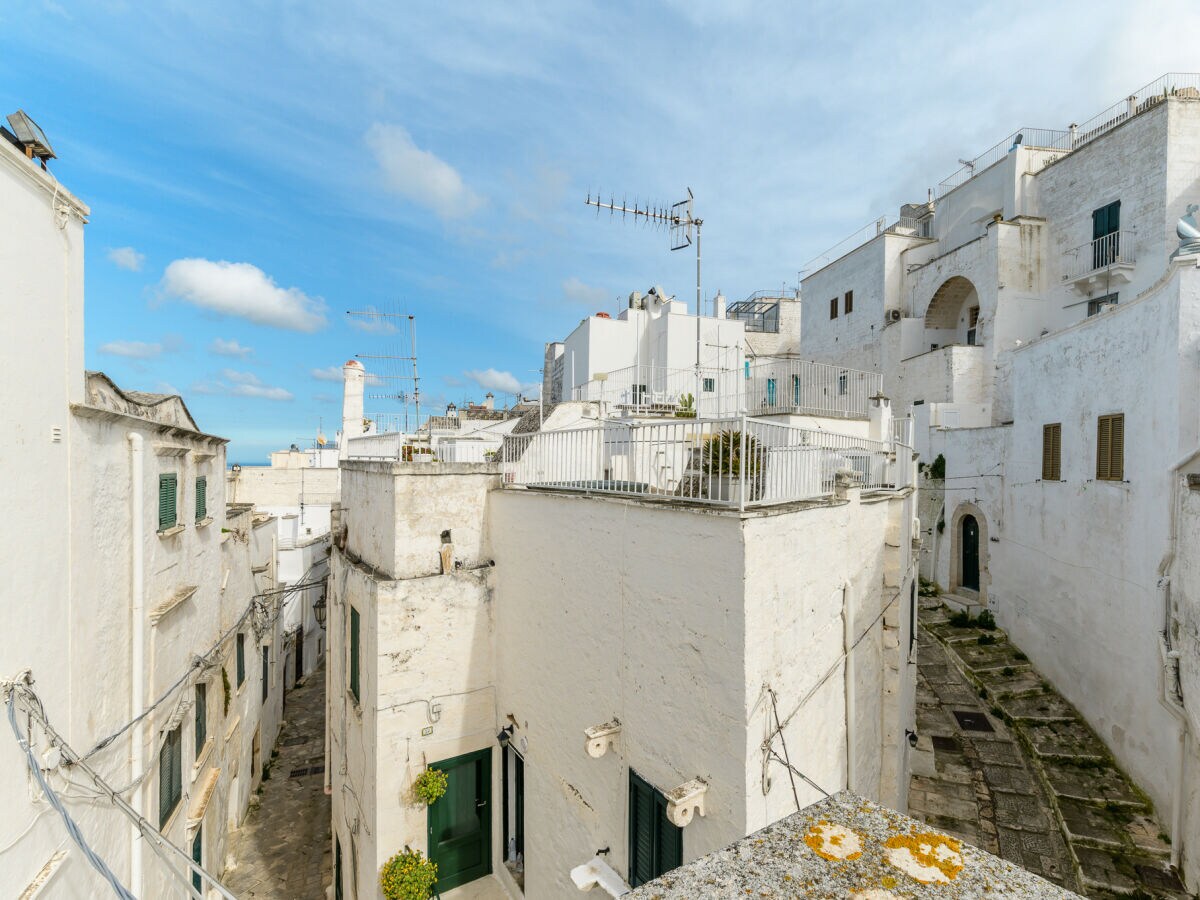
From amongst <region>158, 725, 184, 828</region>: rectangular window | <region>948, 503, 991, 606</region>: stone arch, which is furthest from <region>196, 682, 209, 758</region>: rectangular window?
<region>948, 503, 991, 606</region>: stone arch

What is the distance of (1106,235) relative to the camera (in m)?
18.6

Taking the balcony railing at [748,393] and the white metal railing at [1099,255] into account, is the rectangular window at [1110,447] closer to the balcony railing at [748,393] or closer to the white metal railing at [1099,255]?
the balcony railing at [748,393]

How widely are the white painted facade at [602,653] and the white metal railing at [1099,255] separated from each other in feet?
51.4

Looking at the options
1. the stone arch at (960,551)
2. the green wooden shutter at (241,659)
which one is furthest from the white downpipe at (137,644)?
the stone arch at (960,551)

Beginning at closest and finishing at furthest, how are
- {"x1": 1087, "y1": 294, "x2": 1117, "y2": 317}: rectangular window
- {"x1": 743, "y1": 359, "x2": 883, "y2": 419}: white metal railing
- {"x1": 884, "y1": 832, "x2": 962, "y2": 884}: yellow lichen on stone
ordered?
1. {"x1": 884, "y1": 832, "x2": 962, "y2": 884}: yellow lichen on stone
2. {"x1": 743, "y1": 359, "x2": 883, "y2": 419}: white metal railing
3. {"x1": 1087, "y1": 294, "x2": 1117, "y2": 317}: rectangular window

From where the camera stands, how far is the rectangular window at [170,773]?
7.55 m

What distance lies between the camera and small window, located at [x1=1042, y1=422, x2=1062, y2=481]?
526 inches

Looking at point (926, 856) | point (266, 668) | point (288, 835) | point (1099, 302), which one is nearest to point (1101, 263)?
point (1099, 302)

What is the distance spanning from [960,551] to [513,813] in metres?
16.9

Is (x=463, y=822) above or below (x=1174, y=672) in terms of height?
below

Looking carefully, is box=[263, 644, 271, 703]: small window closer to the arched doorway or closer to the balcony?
the arched doorway

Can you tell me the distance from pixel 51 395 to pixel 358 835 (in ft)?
26.8

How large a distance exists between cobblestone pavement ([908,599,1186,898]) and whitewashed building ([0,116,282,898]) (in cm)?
1150

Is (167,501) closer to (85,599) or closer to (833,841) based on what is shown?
(85,599)
